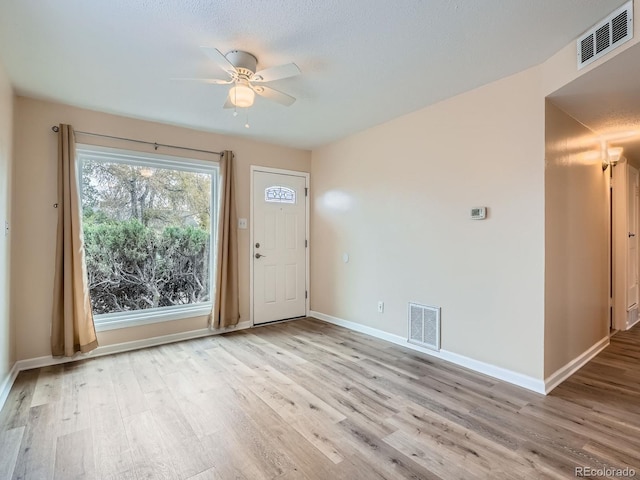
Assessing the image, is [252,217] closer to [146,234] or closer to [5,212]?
[146,234]

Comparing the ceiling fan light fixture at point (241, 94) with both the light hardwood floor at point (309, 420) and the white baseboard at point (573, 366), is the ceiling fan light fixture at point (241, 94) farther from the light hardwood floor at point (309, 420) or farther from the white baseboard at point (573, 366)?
the white baseboard at point (573, 366)

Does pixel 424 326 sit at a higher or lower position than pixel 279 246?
lower

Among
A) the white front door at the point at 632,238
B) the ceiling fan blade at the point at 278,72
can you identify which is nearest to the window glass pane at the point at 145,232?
the ceiling fan blade at the point at 278,72

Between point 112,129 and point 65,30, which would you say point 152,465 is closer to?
point 65,30

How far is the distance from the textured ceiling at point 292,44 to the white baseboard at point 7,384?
2.49m

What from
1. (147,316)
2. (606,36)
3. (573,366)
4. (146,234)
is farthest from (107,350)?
(606,36)

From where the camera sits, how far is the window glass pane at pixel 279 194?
15.3ft

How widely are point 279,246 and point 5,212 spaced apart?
115 inches

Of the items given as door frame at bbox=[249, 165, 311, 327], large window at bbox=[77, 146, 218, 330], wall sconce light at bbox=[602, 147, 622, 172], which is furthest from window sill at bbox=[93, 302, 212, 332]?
wall sconce light at bbox=[602, 147, 622, 172]

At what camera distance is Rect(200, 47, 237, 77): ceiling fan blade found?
2.02 meters

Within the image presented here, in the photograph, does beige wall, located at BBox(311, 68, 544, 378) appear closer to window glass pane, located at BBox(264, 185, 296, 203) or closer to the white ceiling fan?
window glass pane, located at BBox(264, 185, 296, 203)

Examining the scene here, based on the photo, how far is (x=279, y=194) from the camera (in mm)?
4781

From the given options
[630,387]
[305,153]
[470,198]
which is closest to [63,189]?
[305,153]

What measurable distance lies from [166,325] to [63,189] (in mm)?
1808
